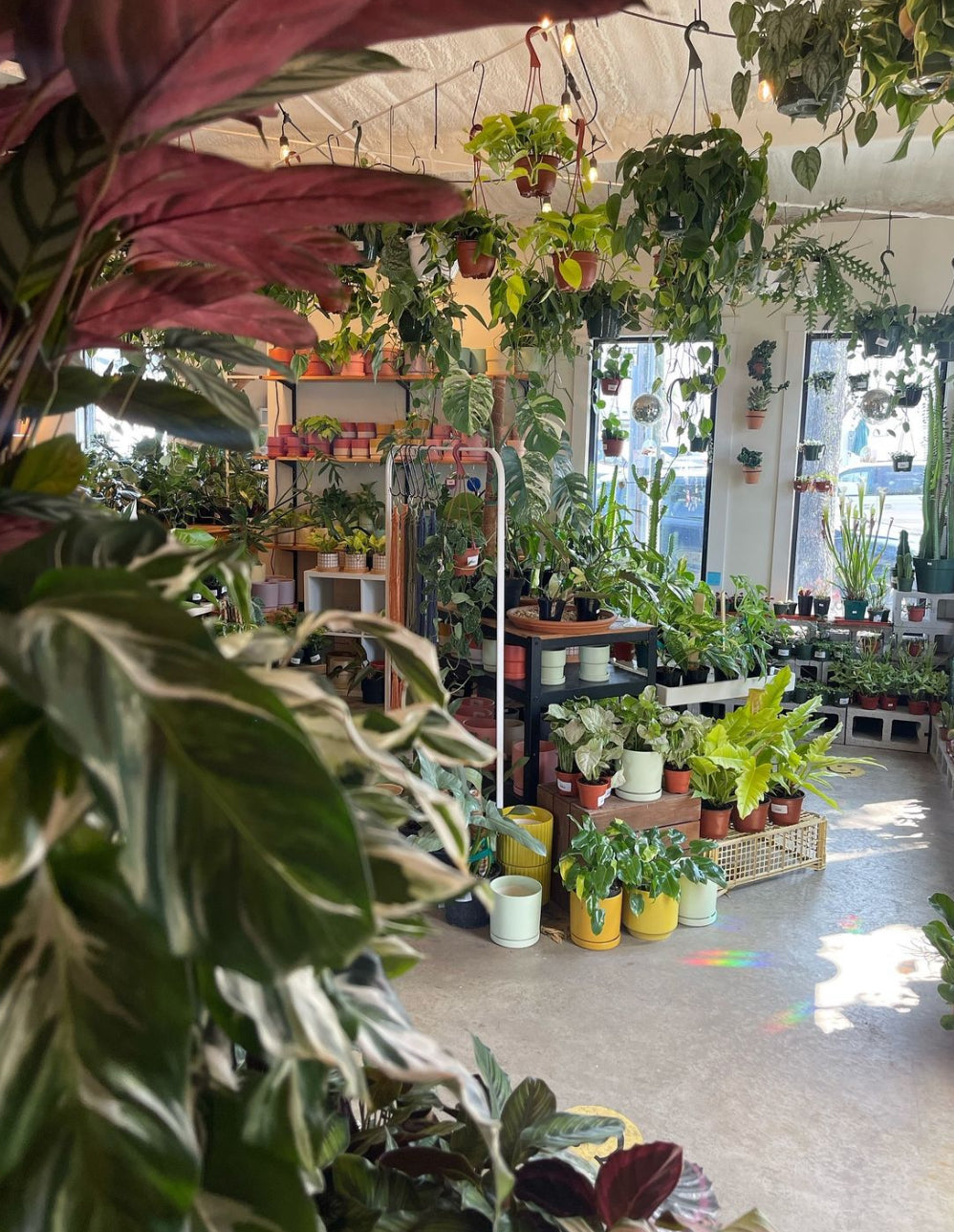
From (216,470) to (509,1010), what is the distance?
5067 mm

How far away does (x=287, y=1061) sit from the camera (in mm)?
511

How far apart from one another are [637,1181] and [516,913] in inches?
103

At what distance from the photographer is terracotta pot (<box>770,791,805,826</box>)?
3930mm

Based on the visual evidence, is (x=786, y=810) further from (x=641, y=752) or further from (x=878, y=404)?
(x=878, y=404)

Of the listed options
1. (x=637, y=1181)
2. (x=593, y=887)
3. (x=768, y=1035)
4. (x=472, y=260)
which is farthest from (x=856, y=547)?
(x=637, y=1181)

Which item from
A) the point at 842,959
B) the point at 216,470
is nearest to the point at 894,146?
the point at 842,959

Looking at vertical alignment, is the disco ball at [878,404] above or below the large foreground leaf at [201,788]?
above

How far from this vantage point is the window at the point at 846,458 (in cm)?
671

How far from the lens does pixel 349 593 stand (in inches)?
284

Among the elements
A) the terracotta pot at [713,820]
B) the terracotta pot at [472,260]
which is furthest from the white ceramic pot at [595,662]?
the terracotta pot at [472,260]

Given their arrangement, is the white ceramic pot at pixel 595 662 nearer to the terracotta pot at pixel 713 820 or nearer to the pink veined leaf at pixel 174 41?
the terracotta pot at pixel 713 820

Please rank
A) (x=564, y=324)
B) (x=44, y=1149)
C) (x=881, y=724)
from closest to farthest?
(x=44, y=1149)
(x=564, y=324)
(x=881, y=724)

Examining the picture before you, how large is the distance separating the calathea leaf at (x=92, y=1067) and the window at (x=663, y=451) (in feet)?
22.0

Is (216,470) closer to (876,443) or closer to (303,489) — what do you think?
(303,489)
